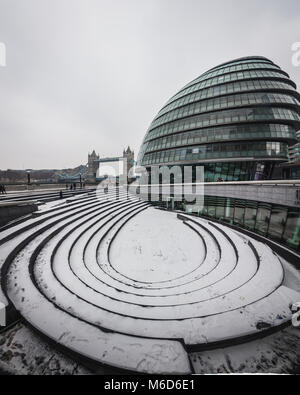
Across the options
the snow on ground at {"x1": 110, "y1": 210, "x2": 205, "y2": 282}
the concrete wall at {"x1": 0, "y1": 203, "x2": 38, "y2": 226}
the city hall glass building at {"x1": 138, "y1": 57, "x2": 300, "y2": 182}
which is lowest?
the snow on ground at {"x1": 110, "y1": 210, "x2": 205, "y2": 282}

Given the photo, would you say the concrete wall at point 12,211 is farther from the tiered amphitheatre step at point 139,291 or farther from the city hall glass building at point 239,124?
the city hall glass building at point 239,124

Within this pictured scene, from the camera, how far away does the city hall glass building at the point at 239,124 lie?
22016mm

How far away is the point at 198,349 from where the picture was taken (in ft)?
9.96

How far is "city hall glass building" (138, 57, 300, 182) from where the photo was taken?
22.0 metres

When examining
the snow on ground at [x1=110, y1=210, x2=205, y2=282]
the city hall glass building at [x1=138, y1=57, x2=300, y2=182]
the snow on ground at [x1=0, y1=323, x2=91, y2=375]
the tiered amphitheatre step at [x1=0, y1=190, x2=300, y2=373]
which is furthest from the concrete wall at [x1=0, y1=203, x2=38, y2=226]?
the city hall glass building at [x1=138, y1=57, x2=300, y2=182]

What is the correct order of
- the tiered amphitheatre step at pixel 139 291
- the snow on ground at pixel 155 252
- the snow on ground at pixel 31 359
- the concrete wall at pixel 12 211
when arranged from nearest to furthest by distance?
the snow on ground at pixel 31 359 < the tiered amphitheatre step at pixel 139 291 < the snow on ground at pixel 155 252 < the concrete wall at pixel 12 211

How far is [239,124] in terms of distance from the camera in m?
22.7

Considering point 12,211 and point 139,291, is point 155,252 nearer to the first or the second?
point 139,291

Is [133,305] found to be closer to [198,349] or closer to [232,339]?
[198,349]

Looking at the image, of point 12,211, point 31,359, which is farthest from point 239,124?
point 31,359

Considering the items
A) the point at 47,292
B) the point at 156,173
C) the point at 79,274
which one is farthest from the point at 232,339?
the point at 156,173

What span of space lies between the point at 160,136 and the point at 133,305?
1170 inches

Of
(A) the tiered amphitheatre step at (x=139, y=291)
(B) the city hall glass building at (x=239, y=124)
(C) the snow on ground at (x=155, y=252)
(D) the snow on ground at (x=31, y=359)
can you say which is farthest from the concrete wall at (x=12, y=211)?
(B) the city hall glass building at (x=239, y=124)

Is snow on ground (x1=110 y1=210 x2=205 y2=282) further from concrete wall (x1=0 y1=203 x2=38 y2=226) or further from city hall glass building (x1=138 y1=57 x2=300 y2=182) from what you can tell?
city hall glass building (x1=138 y1=57 x2=300 y2=182)
